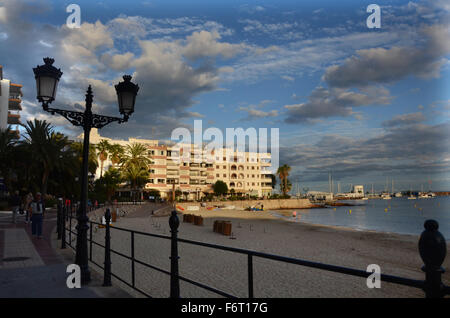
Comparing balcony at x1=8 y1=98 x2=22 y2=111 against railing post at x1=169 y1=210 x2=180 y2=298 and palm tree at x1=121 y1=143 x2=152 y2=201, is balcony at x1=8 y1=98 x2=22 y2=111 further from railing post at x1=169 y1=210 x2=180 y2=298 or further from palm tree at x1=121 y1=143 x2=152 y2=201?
railing post at x1=169 y1=210 x2=180 y2=298

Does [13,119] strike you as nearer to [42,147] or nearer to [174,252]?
[42,147]

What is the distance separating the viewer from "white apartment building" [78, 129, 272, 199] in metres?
95.4

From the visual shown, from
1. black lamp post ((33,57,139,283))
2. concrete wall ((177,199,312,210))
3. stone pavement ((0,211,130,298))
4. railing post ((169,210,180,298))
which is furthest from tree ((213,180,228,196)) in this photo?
railing post ((169,210,180,298))

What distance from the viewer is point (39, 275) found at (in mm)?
7426

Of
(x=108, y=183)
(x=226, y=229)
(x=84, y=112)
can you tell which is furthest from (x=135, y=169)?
(x=84, y=112)

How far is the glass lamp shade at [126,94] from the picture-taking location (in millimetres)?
8383

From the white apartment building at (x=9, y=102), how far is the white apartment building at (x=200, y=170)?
2280 centimetres

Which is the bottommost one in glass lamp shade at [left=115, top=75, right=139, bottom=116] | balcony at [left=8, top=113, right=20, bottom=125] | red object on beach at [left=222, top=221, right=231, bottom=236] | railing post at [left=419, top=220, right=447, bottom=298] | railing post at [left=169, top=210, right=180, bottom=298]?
red object on beach at [left=222, top=221, right=231, bottom=236]

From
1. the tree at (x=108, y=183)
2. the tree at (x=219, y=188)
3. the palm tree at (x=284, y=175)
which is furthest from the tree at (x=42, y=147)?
the palm tree at (x=284, y=175)

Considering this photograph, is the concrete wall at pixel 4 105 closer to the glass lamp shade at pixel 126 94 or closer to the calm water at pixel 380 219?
the calm water at pixel 380 219

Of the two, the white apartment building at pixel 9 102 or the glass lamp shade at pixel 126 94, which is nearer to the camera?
the glass lamp shade at pixel 126 94

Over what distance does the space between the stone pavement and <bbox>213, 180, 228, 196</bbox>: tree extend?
307 feet

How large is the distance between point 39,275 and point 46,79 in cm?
441
